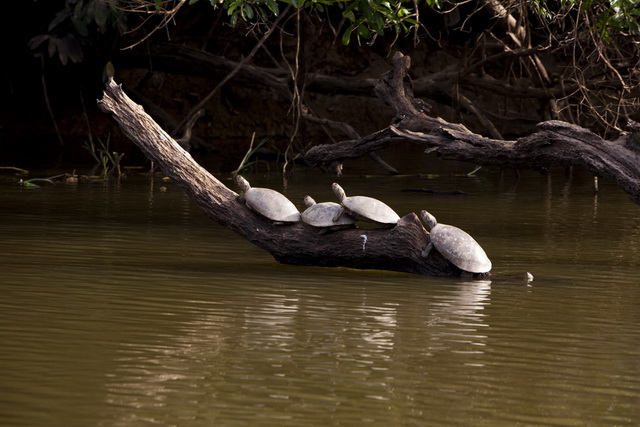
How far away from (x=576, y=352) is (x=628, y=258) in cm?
304

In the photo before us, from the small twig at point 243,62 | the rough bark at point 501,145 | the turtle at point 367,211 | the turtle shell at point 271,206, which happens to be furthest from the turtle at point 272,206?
Result: the small twig at point 243,62

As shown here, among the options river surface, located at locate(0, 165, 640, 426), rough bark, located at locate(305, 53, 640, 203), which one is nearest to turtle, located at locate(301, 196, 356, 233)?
river surface, located at locate(0, 165, 640, 426)

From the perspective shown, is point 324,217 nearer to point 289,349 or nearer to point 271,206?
point 271,206

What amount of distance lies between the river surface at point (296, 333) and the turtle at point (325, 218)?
0.89ft

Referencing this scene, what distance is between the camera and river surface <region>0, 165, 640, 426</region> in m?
3.67

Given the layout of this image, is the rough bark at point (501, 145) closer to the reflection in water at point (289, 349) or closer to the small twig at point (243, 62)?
the reflection in water at point (289, 349)

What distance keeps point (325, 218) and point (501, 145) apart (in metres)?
1.47


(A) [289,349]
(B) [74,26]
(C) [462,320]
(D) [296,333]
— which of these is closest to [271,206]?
(C) [462,320]

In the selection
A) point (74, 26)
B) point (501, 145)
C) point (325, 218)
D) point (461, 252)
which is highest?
point (74, 26)

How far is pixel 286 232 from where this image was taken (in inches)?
268

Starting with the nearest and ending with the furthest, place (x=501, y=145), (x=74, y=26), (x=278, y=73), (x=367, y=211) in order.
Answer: (x=367, y=211) < (x=501, y=145) < (x=74, y=26) < (x=278, y=73)

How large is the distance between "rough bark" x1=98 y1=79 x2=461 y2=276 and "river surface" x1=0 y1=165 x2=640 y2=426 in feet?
0.34

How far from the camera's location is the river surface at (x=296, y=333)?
12.0 feet

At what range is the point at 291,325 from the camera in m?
4.97
